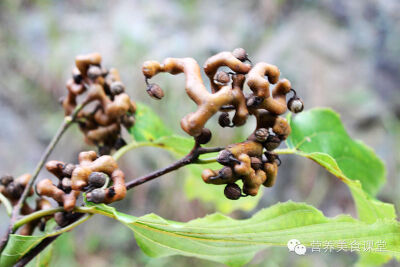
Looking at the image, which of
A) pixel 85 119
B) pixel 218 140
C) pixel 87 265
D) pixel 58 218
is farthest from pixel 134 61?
pixel 58 218

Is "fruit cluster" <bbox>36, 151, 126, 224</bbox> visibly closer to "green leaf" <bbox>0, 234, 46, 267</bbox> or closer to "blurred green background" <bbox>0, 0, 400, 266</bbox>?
"green leaf" <bbox>0, 234, 46, 267</bbox>

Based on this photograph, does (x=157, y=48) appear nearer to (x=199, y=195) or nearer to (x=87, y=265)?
(x=87, y=265)

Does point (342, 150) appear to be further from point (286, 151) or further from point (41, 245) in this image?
point (41, 245)

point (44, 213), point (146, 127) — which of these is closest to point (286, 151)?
point (146, 127)

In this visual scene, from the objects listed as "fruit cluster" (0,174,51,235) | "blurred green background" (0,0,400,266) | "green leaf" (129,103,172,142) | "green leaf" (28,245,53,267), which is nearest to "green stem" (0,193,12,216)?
"fruit cluster" (0,174,51,235)

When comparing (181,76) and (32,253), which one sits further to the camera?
(181,76)
